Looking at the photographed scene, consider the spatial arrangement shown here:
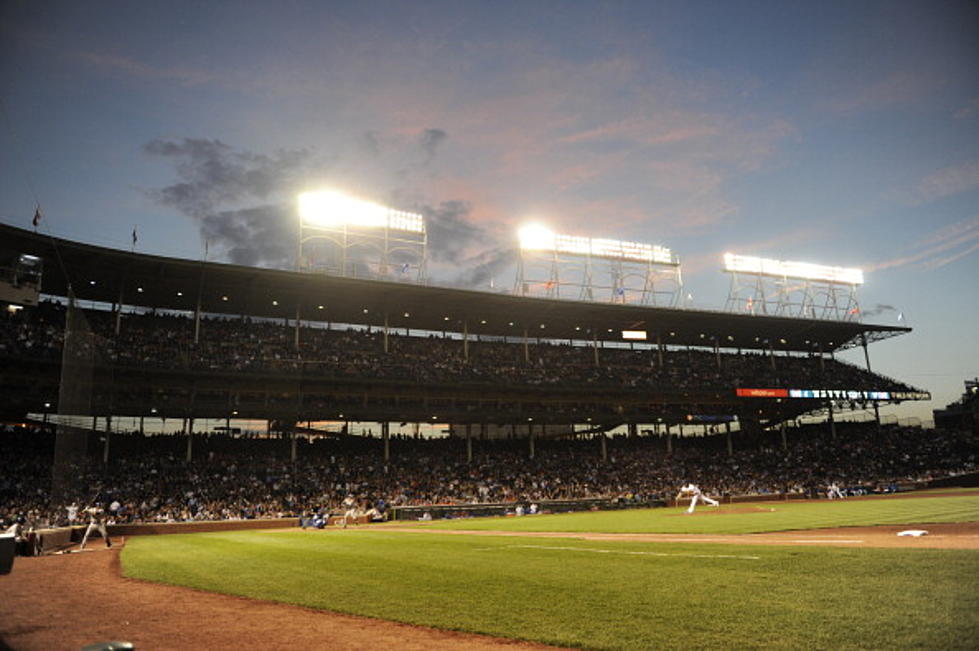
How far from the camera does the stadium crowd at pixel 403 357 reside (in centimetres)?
4147

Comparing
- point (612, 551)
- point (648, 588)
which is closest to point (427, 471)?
point (612, 551)

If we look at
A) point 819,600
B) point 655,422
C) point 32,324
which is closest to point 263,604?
point 819,600

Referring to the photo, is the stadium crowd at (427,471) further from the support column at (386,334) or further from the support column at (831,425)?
the support column at (386,334)

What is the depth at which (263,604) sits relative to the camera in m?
9.22

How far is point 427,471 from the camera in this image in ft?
152

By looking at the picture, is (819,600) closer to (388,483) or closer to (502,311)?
(388,483)

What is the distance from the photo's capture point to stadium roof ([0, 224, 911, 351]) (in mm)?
41656

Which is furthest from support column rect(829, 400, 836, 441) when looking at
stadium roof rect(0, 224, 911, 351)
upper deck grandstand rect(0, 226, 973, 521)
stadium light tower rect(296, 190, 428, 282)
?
stadium light tower rect(296, 190, 428, 282)

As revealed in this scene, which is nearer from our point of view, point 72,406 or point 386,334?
point 72,406

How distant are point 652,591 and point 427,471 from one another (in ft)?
132

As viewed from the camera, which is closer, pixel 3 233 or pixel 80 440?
pixel 80 440

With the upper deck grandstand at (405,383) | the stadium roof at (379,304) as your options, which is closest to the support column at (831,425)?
the upper deck grandstand at (405,383)

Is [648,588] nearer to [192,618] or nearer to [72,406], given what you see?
[192,618]

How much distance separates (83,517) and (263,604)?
83.7 feet
